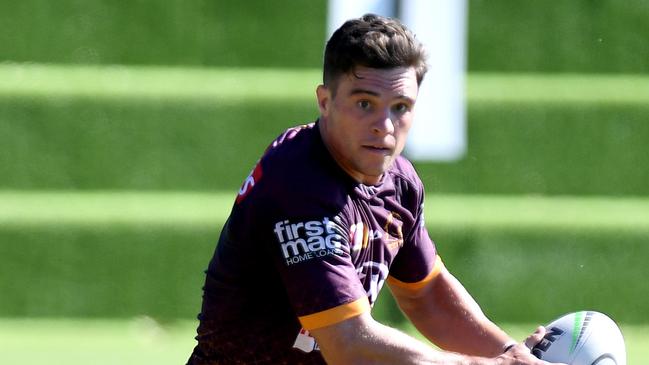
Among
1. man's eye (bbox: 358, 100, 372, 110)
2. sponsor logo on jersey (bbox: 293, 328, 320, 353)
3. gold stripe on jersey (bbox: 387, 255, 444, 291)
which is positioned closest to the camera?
man's eye (bbox: 358, 100, 372, 110)

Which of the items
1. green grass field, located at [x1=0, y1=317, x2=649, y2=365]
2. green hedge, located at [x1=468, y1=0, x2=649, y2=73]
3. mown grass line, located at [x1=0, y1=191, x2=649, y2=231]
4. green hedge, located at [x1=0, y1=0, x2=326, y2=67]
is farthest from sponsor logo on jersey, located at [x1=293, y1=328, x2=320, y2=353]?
green hedge, located at [x1=468, y1=0, x2=649, y2=73]

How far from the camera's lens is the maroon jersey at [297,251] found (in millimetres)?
3158

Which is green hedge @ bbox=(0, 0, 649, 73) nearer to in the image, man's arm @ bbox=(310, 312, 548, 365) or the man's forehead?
the man's forehead

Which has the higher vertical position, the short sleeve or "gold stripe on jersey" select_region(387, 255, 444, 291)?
the short sleeve

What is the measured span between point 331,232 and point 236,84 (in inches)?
155

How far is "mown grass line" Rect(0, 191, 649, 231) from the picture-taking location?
6.73 m

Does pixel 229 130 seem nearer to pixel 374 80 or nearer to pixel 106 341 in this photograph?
pixel 106 341

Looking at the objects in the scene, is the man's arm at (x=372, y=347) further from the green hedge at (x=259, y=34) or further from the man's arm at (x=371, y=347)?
the green hedge at (x=259, y=34)

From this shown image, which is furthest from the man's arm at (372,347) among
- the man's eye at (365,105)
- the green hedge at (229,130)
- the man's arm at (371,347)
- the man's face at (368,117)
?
the green hedge at (229,130)

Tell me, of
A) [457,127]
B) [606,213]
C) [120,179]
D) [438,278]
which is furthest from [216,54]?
[438,278]

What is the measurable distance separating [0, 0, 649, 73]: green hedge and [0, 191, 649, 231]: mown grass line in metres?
0.83

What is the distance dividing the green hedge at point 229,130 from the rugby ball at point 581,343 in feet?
11.0

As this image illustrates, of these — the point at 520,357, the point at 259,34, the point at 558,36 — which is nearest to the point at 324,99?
the point at 520,357

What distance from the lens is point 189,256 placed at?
22.0 feet
